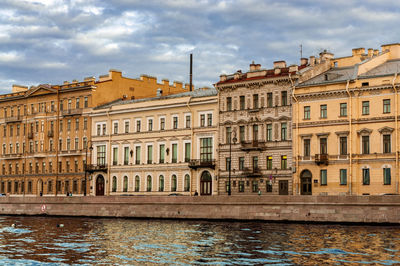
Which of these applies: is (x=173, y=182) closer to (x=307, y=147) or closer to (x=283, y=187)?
(x=283, y=187)

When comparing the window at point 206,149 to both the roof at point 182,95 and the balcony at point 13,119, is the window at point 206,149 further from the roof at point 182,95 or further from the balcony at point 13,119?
the balcony at point 13,119

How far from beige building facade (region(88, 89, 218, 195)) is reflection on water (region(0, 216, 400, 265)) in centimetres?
1813

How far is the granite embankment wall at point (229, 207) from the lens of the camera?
43.1 m

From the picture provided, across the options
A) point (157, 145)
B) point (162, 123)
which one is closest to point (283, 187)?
point (157, 145)

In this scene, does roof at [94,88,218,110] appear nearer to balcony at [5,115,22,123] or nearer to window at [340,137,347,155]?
balcony at [5,115,22,123]

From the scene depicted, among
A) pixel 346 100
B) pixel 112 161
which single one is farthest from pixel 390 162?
pixel 112 161

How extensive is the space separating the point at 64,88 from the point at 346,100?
112 ft

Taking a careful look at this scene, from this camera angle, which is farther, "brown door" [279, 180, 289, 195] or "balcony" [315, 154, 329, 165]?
"brown door" [279, 180, 289, 195]

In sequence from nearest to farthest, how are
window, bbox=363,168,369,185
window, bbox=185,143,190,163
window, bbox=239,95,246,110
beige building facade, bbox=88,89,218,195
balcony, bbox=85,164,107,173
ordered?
window, bbox=363,168,369,185 → window, bbox=239,95,246,110 → beige building facade, bbox=88,89,218,195 → window, bbox=185,143,190,163 → balcony, bbox=85,164,107,173

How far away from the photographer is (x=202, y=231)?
41250 millimetres

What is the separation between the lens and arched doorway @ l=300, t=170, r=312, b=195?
56.8m

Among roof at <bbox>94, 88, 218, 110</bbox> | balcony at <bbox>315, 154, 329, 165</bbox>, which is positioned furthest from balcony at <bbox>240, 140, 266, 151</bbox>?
roof at <bbox>94, 88, 218, 110</bbox>

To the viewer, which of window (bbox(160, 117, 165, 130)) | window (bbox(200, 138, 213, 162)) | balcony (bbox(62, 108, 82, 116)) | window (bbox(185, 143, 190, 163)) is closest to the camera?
window (bbox(200, 138, 213, 162))

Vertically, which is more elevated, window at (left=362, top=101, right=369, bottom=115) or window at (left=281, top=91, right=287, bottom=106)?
window at (left=281, top=91, right=287, bottom=106)
